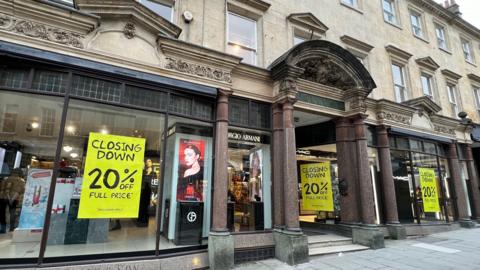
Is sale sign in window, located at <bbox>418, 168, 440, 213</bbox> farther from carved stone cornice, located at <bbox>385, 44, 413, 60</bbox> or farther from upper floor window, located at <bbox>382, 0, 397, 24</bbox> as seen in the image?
upper floor window, located at <bbox>382, 0, 397, 24</bbox>

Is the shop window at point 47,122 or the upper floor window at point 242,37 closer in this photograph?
the shop window at point 47,122

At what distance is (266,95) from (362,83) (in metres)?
3.90

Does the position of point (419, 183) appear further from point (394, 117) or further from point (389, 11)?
point (389, 11)

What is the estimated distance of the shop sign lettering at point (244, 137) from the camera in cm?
787

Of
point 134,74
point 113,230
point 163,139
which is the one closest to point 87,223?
point 113,230

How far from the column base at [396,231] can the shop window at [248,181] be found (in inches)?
218

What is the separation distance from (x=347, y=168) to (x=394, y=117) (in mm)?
Answer: 3752

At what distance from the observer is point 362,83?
9.44 metres

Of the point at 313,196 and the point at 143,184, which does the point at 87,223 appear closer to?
the point at 143,184

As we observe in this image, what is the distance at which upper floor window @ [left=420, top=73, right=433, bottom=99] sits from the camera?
14008 millimetres

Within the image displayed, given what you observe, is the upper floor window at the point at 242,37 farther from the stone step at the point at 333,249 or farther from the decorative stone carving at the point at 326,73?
the stone step at the point at 333,249

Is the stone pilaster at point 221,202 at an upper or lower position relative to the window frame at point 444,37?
lower

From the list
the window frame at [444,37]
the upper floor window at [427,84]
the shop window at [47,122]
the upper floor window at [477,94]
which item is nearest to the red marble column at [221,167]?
the shop window at [47,122]

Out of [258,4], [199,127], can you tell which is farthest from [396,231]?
[258,4]
